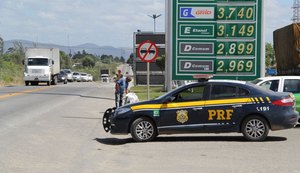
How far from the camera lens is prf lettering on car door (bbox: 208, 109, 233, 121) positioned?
12.4 m

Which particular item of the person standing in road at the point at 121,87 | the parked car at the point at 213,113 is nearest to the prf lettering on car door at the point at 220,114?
the parked car at the point at 213,113

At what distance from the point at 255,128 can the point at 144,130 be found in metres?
2.68

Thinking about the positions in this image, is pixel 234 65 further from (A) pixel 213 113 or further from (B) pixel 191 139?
(A) pixel 213 113

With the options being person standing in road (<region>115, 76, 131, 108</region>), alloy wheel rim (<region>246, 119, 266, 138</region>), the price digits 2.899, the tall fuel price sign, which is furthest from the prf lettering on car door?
person standing in road (<region>115, 76, 131, 108</region>)

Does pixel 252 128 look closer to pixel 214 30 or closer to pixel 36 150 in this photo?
pixel 36 150

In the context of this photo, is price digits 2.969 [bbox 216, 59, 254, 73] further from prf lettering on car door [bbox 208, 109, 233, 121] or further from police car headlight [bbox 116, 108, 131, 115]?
police car headlight [bbox 116, 108, 131, 115]

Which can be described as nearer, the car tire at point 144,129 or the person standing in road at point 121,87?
the car tire at point 144,129

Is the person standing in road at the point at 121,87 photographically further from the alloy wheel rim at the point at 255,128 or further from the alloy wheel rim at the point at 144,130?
the alloy wheel rim at the point at 255,128

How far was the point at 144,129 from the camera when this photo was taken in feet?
41.1

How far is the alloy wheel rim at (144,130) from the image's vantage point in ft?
41.1

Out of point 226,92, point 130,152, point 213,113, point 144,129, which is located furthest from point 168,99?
point 130,152

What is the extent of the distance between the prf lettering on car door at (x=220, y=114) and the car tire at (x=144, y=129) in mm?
1417

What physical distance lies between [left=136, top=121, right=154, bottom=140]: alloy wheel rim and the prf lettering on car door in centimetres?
147

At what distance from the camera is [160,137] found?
44.2 feet
